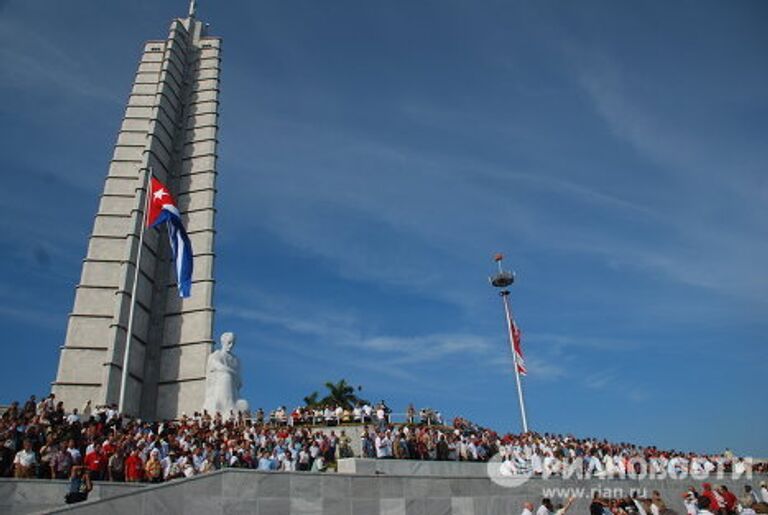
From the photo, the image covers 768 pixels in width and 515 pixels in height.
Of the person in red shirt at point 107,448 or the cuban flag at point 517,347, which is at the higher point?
the cuban flag at point 517,347

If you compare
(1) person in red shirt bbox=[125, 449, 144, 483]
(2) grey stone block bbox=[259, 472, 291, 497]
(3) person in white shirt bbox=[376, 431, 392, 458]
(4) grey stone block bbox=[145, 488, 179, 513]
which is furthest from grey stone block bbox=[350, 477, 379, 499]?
(1) person in red shirt bbox=[125, 449, 144, 483]

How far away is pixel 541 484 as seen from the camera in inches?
713

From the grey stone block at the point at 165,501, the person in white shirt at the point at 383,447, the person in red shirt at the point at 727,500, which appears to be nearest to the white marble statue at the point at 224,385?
the person in white shirt at the point at 383,447

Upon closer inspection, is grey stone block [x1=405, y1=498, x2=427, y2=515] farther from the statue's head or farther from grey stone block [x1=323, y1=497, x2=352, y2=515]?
the statue's head

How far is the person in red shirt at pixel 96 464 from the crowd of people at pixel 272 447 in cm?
2

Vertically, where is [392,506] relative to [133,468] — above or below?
below

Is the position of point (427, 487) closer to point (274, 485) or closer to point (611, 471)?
point (274, 485)

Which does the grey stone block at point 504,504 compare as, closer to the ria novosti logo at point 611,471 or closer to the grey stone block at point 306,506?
the ria novosti logo at point 611,471

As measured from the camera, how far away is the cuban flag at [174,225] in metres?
23.3

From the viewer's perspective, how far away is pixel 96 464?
13203 millimetres

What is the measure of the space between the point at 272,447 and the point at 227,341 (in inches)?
420

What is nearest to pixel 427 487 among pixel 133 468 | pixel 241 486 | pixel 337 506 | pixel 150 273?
pixel 337 506

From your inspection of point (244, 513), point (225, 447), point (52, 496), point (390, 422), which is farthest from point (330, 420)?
point (52, 496)

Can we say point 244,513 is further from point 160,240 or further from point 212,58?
point 212,58
